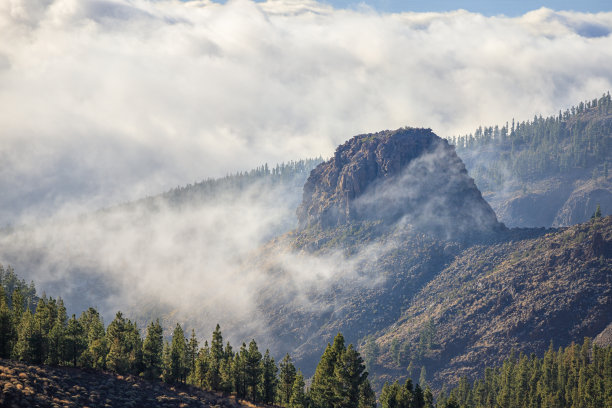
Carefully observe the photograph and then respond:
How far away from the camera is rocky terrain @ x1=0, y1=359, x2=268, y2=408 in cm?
11850

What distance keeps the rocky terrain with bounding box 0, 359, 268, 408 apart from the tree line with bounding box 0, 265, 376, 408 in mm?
6868

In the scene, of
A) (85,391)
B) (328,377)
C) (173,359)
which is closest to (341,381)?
(328,377)

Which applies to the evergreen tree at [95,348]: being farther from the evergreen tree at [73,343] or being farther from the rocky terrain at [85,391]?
the rocky terrain at [85,391]

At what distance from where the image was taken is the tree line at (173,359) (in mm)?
152050

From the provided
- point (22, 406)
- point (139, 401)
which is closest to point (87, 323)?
point (139, 401)

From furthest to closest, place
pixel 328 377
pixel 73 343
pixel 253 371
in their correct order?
pixel 253 371
pixel 73 343
pixel 328 377

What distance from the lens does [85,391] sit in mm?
134625

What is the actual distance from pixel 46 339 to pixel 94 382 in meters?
18.0

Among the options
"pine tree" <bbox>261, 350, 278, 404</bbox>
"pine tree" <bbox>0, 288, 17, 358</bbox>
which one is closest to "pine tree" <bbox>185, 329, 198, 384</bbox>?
"pine tree" <bbox>261, 350, 278, 404</bbox>

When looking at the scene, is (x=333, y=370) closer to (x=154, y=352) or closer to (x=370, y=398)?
(x=370, y=398)

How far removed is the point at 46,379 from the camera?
13150cm

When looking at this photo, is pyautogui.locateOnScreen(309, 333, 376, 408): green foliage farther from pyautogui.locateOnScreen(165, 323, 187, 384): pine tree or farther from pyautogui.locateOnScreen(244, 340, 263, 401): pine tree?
pyautogui.locateOnScreen(165, 323, 187, 384): pine tree

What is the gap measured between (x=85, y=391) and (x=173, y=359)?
35.3 m

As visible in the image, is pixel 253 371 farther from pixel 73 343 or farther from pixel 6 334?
pixel 6 334
